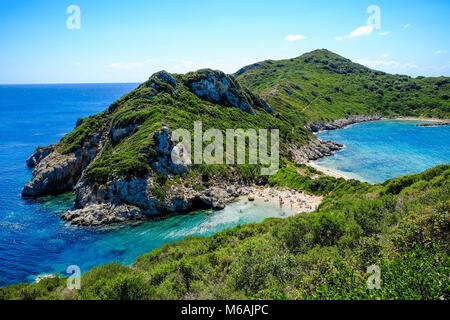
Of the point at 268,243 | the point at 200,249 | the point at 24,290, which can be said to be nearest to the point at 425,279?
the point at 268,243

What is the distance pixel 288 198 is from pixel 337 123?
111 meters

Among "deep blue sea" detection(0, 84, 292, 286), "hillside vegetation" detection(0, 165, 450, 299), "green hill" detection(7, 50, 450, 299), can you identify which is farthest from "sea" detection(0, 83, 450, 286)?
"hillside vegetation" detection(0, 165, 450, 299)

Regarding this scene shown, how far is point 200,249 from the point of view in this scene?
30.2 meters

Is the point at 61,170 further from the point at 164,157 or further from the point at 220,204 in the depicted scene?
the point at 220,204

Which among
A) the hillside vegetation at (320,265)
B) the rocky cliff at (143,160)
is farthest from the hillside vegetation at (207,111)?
the hillside vegetation at (320,265)

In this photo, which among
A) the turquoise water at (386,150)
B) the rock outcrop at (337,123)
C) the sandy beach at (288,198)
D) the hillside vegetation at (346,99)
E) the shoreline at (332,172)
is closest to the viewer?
the sandy beach at (288,198)

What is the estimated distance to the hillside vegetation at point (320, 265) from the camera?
14117 millimetres

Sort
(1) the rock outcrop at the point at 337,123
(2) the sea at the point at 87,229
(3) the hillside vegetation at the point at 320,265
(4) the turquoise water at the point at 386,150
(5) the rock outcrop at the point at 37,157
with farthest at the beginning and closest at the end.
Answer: (1) the rock outcrop at the point at 337,123 → (5) the rock outcrop at the point at 37,157 → (4) the turquoise water at the point at 386,150 → (2) the sea at the point at 87,229 → (3) the hillside vegetation at the point at 320,265

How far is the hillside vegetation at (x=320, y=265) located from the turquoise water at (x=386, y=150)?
49620 mm

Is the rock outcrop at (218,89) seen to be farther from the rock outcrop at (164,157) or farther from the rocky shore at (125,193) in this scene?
the rock outcrop at (164,157)

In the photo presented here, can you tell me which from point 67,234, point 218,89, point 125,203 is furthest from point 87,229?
point 218,89

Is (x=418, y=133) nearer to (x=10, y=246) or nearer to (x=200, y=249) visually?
(x=200, y=249)

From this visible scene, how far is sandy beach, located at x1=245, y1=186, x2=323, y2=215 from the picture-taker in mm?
49906
